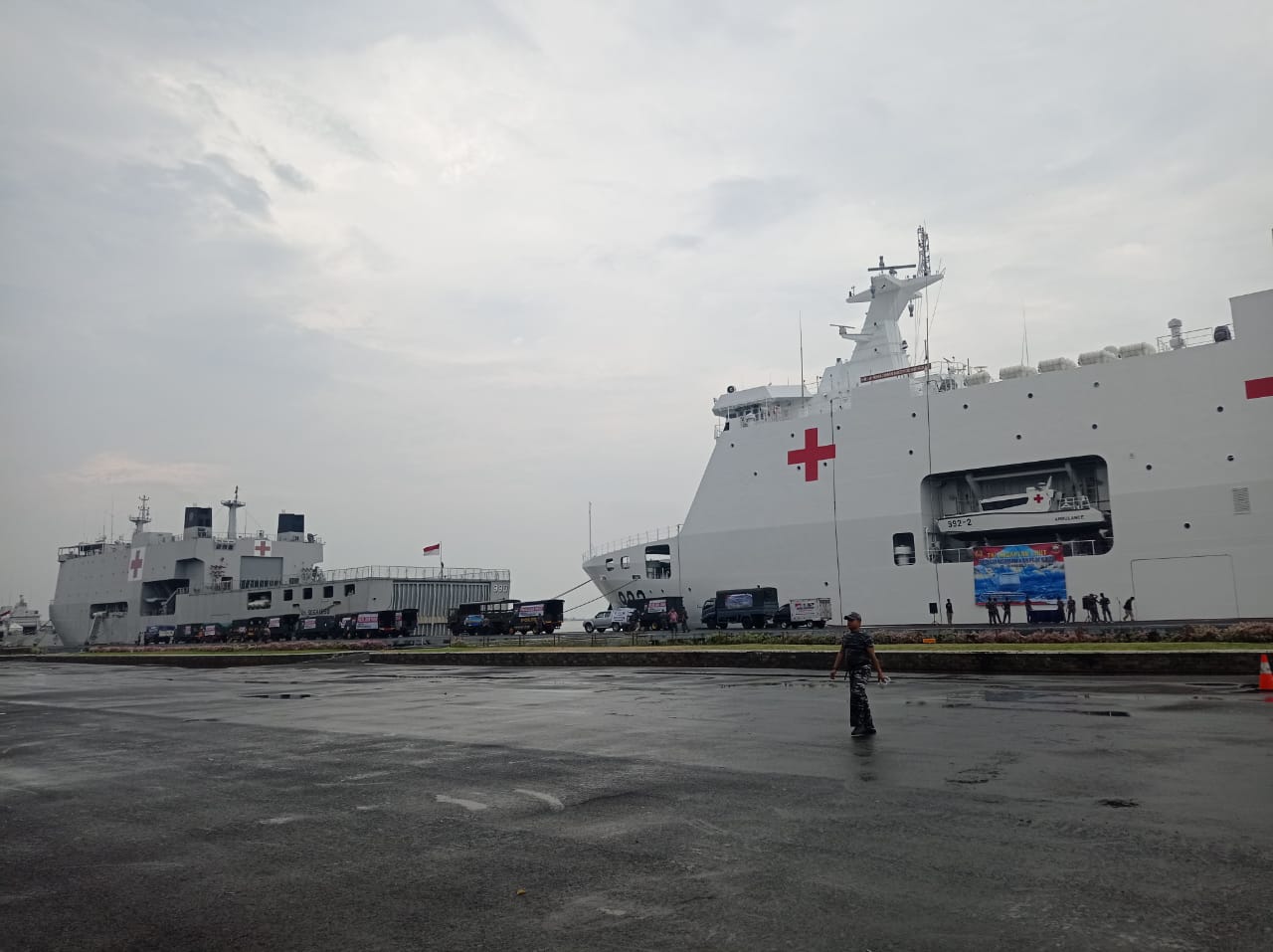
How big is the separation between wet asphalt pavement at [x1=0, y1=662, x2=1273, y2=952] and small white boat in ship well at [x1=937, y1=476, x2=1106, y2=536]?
20.5 m

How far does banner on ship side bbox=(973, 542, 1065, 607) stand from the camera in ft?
97.2

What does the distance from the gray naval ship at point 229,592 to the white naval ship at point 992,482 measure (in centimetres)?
2066

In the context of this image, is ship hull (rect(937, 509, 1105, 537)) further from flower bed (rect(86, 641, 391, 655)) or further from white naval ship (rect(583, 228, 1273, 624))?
A: flower bed (rect(86, 641, 391, 655))

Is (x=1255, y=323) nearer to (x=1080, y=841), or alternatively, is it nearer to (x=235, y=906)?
(x=1080, y=841)

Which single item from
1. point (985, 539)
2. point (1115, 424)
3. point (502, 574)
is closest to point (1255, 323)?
point (1115, 424)

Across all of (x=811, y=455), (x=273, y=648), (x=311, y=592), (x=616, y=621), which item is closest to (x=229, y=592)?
(x=311, y=592)

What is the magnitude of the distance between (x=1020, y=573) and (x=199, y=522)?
189 ft

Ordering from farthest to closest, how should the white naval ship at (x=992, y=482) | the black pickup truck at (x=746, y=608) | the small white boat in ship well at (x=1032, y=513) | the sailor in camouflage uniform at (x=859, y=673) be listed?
the black pickup truck at (x=746, y=608)
the small white boat in ship well at (x=1032, y=513)
the white naval ship at (x=992, y=482)
the sailor in camouflage uniform at (x=859, y=673)

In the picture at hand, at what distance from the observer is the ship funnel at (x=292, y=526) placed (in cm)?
6769

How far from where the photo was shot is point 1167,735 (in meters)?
7.84

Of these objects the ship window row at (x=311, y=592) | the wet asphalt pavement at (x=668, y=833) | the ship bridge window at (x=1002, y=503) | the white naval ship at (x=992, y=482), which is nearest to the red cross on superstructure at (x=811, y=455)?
the white naval ship at (x=992, y=482)

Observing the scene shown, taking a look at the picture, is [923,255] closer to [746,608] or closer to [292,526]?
[746,608]

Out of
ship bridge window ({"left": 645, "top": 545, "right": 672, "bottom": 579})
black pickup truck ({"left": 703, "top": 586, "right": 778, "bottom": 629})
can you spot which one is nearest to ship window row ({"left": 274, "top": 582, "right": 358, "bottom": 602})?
ship bridge window ({"left": 645, "top": 545, "right": 672, "bottom": 579})

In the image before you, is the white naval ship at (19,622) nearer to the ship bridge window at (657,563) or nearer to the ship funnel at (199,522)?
the ship funnel at (199,522)
